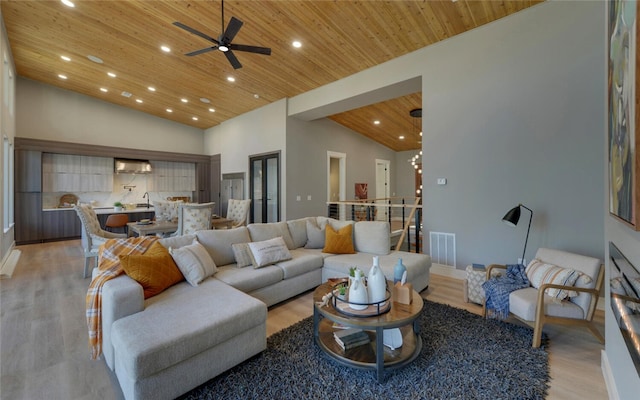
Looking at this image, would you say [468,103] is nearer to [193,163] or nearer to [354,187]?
[354,187]

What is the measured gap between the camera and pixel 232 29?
9.72 feet

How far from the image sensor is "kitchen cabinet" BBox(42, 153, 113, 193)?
22.6 feet

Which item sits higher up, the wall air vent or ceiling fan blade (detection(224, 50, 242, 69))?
ceiling fan blade (detection(224, 50, 242, 69))

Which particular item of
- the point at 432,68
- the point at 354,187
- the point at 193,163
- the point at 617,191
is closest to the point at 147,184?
the point at 193,163

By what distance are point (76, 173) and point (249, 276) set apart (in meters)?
7.43

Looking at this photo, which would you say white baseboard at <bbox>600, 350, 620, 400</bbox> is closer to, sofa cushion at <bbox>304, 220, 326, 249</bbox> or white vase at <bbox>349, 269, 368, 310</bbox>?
white vase at <bbox>349, 269, 368, 310</bbox>

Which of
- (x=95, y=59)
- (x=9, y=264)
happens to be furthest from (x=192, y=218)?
(x=95, y=59)

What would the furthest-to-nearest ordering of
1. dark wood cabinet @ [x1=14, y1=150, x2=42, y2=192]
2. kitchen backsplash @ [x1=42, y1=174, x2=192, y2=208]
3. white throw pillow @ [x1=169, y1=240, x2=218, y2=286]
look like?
kitchen backsplash @ [x1=42, y1=174, x2=192, y2=208]
dark wood cabinet @ [x1=14, y1=150, x2=42, y2=192]
white throw pillow @ [x1=169, y1=240, x2=218, y2=286]

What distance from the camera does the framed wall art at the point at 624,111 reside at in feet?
3.60

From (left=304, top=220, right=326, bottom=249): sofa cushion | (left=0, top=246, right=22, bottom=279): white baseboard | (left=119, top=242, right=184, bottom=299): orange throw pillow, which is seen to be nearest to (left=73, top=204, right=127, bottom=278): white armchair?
(left=0, top=246, right=22, bottom=279): white baseboard

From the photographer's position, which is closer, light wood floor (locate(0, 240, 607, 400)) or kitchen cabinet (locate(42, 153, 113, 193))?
light wood floor (locate(0, 240, 607, 400))

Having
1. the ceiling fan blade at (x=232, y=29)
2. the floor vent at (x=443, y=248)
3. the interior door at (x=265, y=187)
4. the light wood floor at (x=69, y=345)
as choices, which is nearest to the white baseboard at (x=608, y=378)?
the light wood floor at (x=69, y=345)

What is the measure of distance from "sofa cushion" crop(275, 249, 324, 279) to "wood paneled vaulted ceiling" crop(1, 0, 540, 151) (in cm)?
324

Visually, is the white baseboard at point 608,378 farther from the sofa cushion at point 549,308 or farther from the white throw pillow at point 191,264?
A: the white throw pillow at point 191,264
